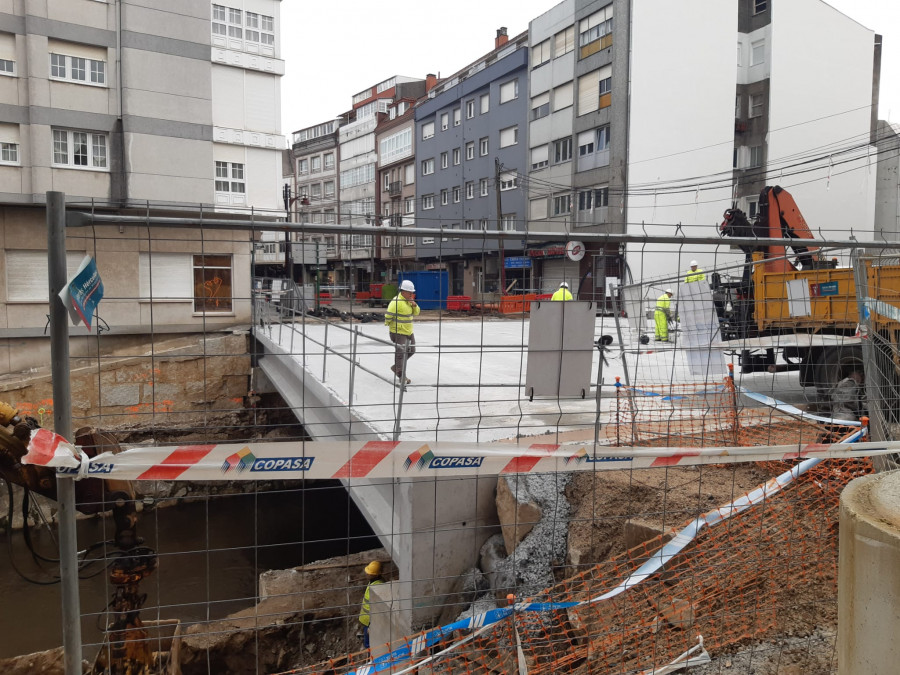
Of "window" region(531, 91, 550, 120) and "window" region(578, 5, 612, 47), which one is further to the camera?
"window" region(531, 91, 550, 120)

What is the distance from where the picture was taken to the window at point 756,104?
1387 inches

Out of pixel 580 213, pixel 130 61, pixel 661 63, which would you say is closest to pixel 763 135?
pixel 661 63

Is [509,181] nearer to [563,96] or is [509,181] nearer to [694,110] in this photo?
[563,96]

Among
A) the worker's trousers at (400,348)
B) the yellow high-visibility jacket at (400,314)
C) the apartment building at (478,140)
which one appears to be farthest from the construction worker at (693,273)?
the apartment building at (478,140)

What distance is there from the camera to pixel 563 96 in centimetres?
3731

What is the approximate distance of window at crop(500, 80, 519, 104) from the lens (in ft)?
135

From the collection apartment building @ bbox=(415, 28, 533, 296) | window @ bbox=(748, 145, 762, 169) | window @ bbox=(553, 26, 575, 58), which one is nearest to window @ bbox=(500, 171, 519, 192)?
apartment building @ bbox=(415, 28, 533, 296)

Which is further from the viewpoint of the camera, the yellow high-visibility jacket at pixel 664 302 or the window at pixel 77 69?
the window at pixel 77 69

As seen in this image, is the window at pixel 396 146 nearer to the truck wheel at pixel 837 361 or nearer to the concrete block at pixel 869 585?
the truck wheel at pixel 837 361

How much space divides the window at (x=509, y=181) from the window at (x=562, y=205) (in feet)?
Answer: 13.0

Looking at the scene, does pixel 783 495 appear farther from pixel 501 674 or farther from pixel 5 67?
pixel 5 67

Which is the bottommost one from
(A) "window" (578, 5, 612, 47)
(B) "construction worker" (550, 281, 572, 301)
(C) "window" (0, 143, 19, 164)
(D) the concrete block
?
(D) the concrete block

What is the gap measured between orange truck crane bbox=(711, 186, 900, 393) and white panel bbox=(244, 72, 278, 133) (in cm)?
1955

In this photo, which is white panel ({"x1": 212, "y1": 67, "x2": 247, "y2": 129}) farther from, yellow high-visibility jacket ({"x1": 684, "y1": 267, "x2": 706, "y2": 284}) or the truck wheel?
the truck wheel
